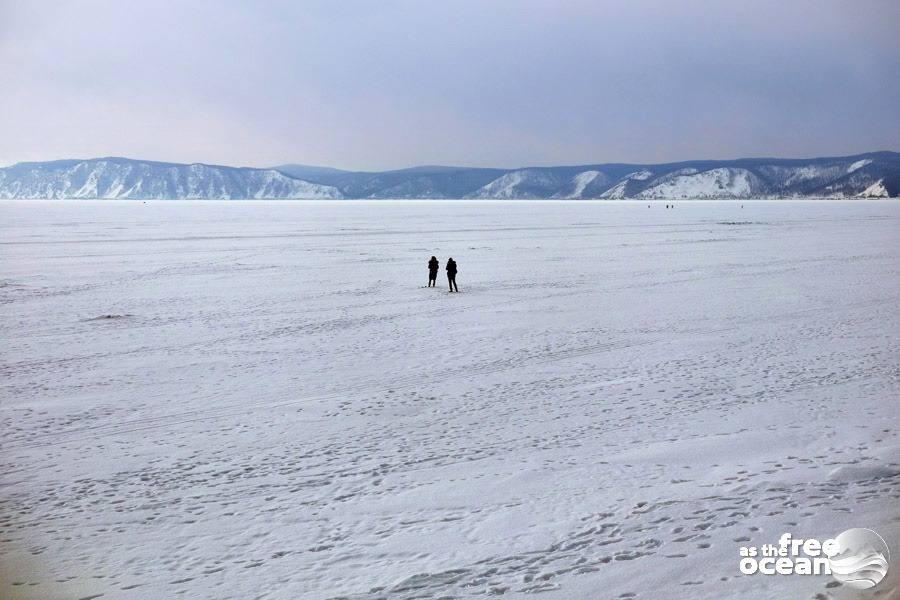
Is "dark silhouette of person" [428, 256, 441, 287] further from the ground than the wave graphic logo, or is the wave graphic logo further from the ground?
"dark silhouette of person" [428, 256, 441, 287]

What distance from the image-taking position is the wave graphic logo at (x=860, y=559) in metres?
5.67

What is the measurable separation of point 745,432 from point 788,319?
891cm

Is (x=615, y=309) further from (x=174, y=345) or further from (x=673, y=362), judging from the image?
(x=174, y=345)

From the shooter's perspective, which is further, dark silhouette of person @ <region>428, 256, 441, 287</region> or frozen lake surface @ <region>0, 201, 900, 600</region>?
dark silhouette of person @ <region>428, 256, 441, 287</region>

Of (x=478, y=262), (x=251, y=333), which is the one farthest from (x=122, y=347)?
(x=478, y=262)

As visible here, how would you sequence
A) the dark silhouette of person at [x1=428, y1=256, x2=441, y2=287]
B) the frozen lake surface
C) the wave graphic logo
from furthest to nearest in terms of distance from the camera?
the dark silhouette of person at [x1=428, y1=256, x2=441, y2=287] → the frozen lake surface → the wave graphic logo

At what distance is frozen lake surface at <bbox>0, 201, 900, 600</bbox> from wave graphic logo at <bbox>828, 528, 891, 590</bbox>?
188mm

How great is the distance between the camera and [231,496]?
766 cm
